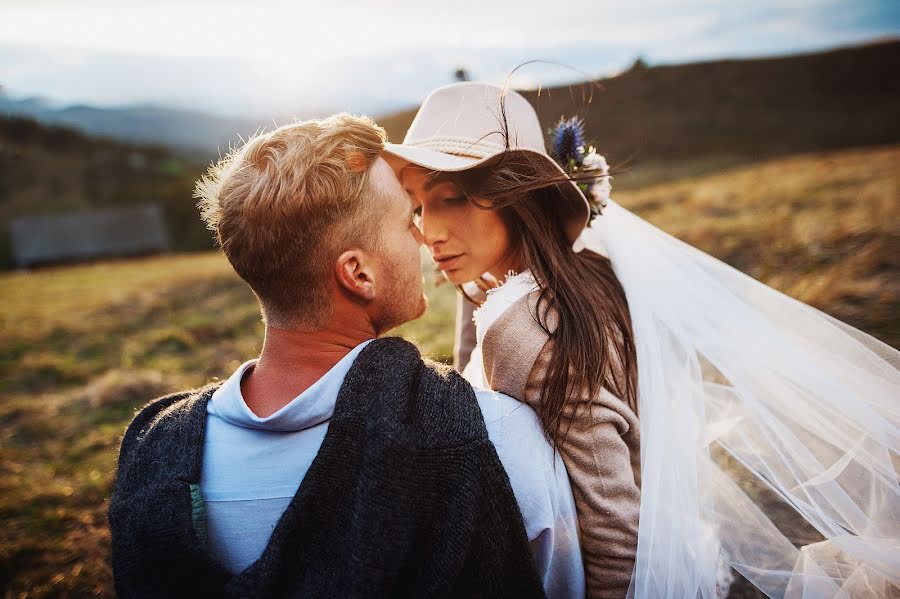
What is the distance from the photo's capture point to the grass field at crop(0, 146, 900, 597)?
395cm

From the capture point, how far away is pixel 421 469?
1.60 meters

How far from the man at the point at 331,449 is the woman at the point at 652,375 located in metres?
0.25

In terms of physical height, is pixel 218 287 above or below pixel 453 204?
below

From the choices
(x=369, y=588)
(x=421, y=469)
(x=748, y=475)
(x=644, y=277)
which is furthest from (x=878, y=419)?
(x=369, y=588)

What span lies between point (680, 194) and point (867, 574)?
12860 mm

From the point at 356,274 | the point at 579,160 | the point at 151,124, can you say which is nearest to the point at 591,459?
the point at 356,274

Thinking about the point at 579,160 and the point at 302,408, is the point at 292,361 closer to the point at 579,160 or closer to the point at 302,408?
the point at 302,408

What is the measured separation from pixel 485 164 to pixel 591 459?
1.46 meters

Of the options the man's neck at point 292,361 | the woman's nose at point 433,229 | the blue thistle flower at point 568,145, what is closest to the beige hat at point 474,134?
the blue thistle flower at point 568,145

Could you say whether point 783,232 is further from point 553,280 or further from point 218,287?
point 218,287

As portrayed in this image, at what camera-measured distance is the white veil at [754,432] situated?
2.12 m

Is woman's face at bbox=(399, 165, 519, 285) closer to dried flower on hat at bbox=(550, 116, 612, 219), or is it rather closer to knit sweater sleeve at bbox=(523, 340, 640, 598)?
dried flower on hat at bbox=(550, 116, 612, 219)

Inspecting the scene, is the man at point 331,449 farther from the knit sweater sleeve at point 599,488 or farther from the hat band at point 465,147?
the hat band at point 465,147

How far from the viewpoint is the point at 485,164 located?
8.41 feet
